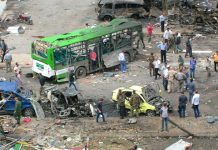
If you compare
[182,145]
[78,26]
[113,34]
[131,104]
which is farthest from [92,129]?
[78,26]

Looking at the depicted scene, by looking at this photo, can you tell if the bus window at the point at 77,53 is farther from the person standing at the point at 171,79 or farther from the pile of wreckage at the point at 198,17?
the pile of wreckage at the point at 198,17

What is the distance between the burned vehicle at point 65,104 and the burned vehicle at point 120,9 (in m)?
14.1

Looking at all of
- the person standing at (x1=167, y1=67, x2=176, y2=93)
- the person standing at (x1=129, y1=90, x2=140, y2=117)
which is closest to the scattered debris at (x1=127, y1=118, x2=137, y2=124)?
the person standing at (x1=129, y1=90, x2=140, y2=117)

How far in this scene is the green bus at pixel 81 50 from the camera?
29.3 metres

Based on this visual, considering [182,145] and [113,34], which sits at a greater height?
[113,34]

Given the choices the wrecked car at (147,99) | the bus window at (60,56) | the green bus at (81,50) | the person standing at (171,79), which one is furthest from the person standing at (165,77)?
the bus window at (60,56)

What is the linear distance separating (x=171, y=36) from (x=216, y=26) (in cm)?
517

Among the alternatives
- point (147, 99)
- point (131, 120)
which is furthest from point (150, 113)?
point (131, 120)

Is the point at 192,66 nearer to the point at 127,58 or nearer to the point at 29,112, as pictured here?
the point at 127,58

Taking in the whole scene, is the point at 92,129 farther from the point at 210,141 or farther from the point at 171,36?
the point at 171,36

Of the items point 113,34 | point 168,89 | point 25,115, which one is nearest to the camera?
point 25,115

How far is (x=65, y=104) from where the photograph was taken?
25812 millimetres

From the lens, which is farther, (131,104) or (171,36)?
(171,36)

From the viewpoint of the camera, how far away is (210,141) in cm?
2300
